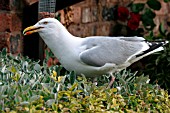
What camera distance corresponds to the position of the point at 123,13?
22.7ft

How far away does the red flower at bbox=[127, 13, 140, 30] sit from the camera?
23.0ft

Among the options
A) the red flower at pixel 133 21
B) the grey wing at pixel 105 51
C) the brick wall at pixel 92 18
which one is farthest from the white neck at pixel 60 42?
the red flower at pixel 133 21

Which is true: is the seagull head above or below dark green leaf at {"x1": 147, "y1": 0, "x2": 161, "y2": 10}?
below

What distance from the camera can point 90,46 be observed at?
4059mm

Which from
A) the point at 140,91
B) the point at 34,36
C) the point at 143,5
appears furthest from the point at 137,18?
the point at 140,91

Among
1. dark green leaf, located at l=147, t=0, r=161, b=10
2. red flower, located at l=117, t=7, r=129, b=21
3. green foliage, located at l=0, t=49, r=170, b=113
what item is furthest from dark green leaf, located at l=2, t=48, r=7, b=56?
dark green leaf, located at l=147, t=0, r=161, b=10

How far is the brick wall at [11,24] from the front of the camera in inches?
189

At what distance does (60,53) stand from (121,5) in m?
3.21

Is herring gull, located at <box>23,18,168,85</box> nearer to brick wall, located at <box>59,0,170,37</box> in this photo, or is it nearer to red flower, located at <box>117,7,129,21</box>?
brick wall, located at <box>59,0,170,37</box>

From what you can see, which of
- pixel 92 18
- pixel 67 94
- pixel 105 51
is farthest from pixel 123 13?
pixel 67 94

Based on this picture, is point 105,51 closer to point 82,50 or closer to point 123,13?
point 82,50

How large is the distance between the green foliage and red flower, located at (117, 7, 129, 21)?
2737 mm

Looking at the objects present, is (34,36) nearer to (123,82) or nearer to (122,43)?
Result: (122,43)

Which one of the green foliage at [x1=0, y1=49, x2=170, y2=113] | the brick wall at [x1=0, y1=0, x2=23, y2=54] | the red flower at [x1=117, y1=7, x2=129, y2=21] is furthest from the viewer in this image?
the red flower at [x1=117, y1=7, x2=129, y2=21]
